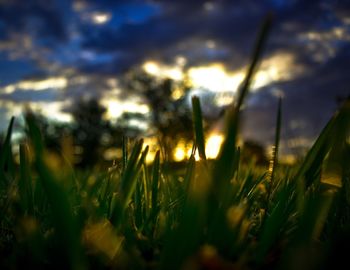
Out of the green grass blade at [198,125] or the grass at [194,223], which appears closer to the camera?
the grass at [194,223]

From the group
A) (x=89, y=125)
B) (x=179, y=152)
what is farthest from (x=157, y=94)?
(x=179, y=152)

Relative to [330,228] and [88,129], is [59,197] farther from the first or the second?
[88,129]

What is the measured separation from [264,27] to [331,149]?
629mm

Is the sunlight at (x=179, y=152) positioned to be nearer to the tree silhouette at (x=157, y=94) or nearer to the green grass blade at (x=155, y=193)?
the green grass blade at (x=155, y=193)

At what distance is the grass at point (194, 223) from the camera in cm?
63

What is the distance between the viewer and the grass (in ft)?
2.06

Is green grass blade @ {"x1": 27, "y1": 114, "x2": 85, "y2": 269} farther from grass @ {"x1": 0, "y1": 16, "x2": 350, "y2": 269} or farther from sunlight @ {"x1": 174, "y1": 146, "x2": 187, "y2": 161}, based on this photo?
sunlight @ {"x1": 174, "y1": 146, "x2": 187, "y2": 161}

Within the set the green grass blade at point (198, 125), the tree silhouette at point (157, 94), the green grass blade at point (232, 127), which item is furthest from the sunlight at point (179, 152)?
the tree silhouette at point (157, 94)

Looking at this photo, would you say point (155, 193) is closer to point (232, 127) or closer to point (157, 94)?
point (232, 127)

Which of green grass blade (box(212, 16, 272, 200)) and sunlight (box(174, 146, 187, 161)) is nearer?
green grass blade (box(212, 16, 272, 200))

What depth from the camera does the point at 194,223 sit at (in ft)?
1.97

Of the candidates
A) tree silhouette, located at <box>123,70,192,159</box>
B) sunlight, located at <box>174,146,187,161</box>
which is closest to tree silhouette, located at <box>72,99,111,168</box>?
tree silhouette, located at <box>123,70,192,159</box>

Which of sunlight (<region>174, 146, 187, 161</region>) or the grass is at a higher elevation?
sunlight (<region>174, 146, 187, 161</region>)

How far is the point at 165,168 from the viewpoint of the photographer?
1.48m
